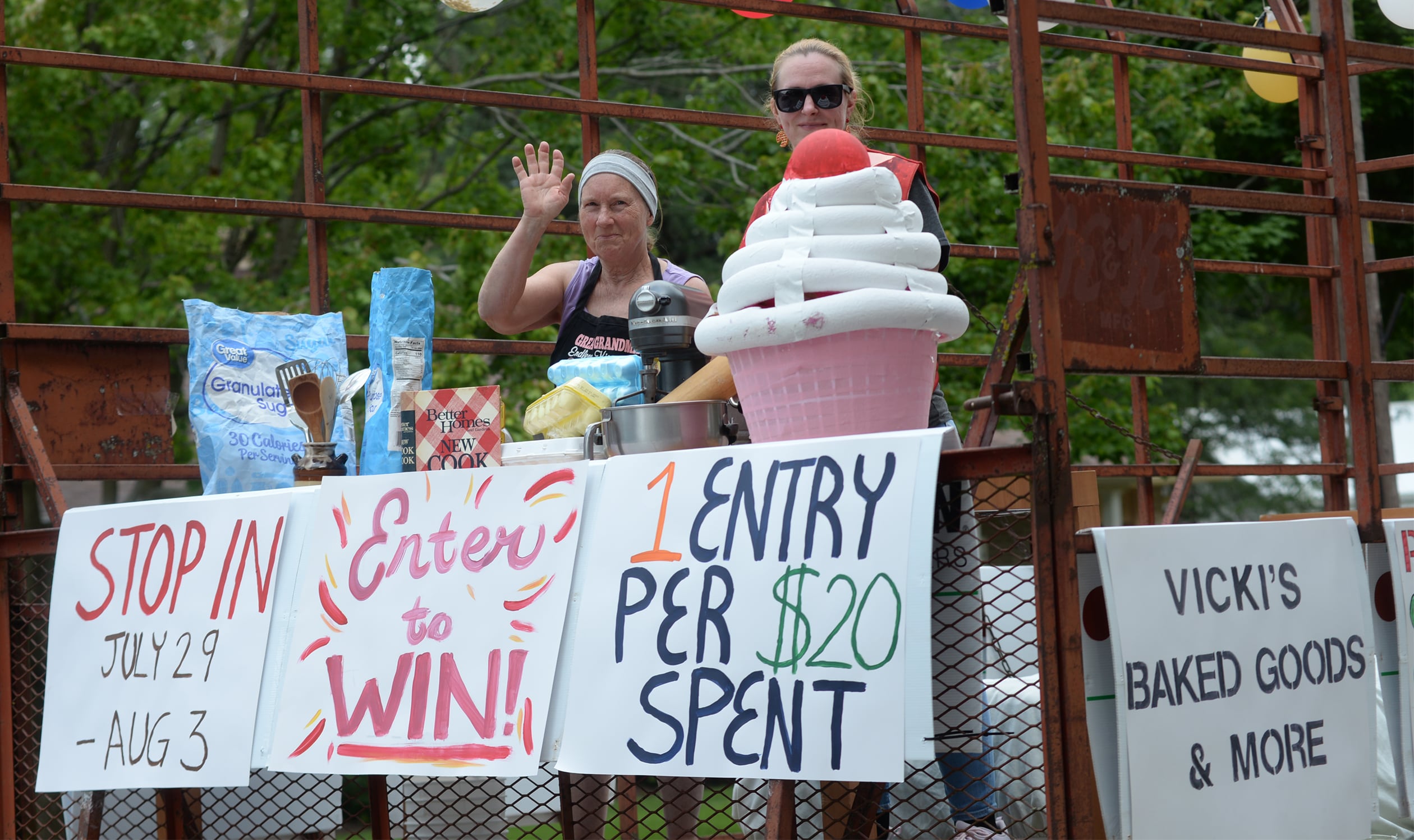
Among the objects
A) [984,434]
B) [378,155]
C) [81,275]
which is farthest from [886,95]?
[984,434]

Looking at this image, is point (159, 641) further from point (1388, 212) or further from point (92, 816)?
point (1388, 212)

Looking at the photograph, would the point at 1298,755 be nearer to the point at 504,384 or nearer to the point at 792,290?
the point at 792,290

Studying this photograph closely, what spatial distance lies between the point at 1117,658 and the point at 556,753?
90cm

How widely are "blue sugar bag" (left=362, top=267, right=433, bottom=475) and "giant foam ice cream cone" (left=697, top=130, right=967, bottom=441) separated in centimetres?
80

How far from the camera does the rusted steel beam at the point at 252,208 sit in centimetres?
326

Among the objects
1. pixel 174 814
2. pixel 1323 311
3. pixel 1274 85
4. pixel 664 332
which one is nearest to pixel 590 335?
pixel 664 332

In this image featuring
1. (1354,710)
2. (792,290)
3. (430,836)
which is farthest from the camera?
(430,836)

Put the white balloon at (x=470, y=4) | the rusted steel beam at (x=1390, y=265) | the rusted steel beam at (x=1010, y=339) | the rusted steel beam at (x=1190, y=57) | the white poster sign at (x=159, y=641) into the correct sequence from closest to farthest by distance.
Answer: the rusted steel beam at (x=1010, y=339)
the white poster sign at (x=159, y=641)
the rusted steel beam at (x=1190, y=57)
the white balloon at (x=470, y=4)
the rusted steel beam at (x=1390, y=265)

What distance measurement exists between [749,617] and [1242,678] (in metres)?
0.80

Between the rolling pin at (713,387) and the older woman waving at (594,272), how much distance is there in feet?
2.02

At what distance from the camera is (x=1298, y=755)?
6.90ft

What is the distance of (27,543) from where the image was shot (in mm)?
2947

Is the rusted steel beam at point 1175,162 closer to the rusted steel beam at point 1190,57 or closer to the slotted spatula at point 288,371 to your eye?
the rusted steel beam at point 1190,57

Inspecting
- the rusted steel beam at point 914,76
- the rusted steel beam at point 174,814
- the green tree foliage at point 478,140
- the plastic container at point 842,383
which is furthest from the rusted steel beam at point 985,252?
the green tree foliage at point 478,140
